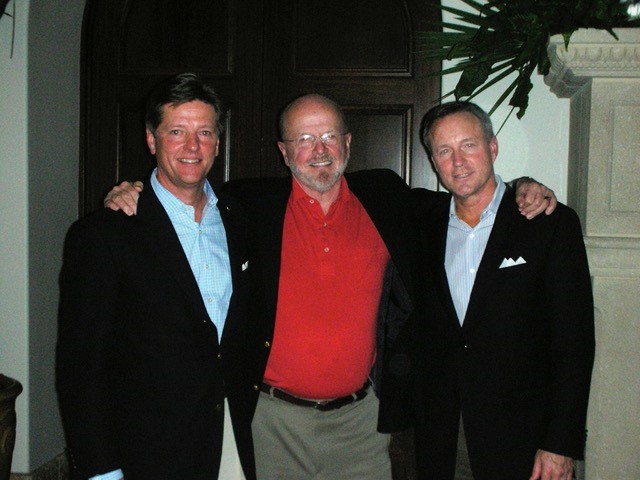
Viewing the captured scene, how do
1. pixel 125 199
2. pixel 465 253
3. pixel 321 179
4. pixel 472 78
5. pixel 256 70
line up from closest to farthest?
pixel 125 199 → pixel 465 253 → pixel 321 179 → pixel 472 78 → pixel 256 70

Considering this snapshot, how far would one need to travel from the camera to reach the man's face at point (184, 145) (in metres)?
1.78

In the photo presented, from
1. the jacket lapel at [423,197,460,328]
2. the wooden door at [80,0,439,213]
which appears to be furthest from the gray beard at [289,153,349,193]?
the wooden door at [80,0,439,213]

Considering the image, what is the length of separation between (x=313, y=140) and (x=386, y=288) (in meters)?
0.58

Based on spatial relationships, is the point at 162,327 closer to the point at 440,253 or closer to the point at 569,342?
the point at 440,253

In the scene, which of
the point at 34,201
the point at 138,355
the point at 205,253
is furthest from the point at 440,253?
the point at 34,201

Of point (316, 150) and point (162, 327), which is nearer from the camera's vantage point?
point (162, 327)

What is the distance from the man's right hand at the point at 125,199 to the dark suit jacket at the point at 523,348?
3.15ft

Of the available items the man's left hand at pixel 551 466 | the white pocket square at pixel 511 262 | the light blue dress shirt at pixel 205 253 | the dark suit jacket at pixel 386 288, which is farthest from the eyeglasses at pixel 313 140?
the man's left hand at pixel 551 466

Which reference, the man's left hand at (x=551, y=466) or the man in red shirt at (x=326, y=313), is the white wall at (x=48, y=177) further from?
the man's left hand at (x=551, y=466)

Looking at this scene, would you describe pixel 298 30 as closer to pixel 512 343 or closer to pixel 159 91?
pixel 159 91

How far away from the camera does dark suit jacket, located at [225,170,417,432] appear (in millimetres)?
1955

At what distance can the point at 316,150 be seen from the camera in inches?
83.3

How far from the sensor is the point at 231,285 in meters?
1.82

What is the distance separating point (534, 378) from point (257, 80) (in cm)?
209
